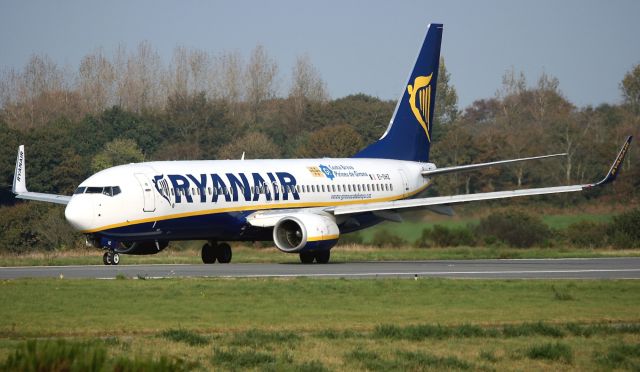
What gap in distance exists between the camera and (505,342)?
19.5 meters

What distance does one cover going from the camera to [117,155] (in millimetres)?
86438

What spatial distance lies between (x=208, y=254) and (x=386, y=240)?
489 inches

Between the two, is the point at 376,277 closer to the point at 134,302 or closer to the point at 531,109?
the point at 134,302

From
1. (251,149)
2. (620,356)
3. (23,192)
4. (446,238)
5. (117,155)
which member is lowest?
(620,356)

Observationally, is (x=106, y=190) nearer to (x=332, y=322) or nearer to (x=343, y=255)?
(x=343, y=255)

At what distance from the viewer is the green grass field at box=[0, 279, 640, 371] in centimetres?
1756

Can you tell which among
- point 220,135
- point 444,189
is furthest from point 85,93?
point 444,189

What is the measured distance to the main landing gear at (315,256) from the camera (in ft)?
135

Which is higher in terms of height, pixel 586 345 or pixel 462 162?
pixel 462 162

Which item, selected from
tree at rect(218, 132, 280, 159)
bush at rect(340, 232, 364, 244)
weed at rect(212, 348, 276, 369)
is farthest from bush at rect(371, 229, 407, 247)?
weed at rect(212, 348, 276, 369)

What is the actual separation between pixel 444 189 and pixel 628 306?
160 feet

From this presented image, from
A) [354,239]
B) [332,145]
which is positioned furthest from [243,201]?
[332,145]

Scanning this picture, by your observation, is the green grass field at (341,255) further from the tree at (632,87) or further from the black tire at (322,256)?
the tree at (632,87)

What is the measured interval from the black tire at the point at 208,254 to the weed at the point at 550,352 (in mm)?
25598
